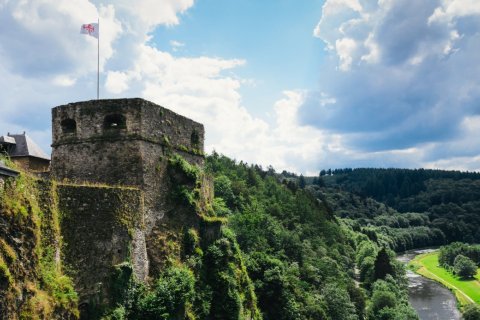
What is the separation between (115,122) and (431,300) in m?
91.8

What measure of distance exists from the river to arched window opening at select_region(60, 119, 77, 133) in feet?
251

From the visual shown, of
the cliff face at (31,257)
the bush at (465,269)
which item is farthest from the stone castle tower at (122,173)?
the bush at (465,269)

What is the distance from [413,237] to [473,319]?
12852 centimetres

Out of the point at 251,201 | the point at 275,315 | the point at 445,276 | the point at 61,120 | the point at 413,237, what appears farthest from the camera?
the point at 413,237

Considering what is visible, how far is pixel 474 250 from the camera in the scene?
14388cm

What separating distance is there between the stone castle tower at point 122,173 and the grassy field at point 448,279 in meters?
84.6

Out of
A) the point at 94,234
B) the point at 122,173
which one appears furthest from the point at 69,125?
the point at 94,234

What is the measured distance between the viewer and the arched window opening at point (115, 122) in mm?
29016

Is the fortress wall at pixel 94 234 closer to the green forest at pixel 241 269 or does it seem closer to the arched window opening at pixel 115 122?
the green forest at pixel 241 269

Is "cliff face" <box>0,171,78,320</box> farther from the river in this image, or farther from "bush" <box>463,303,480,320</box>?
the river

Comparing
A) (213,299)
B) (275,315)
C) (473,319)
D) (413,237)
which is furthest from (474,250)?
(213,299)

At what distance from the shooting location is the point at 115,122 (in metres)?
29.5

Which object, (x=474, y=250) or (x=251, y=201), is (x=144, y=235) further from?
(x=474, y=250)

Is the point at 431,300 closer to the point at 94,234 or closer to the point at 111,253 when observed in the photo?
the point at 111,253
